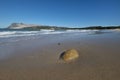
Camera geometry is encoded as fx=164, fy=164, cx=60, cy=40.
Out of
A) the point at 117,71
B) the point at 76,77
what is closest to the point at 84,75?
the point at 76,77

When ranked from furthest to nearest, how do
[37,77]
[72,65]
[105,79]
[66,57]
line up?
1. [66,57]
2. [72,65]
3. [37,77]
4. [105,79]

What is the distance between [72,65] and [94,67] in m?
0.71

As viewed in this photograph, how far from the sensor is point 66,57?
6.12m

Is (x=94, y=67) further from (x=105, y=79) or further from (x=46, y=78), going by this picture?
(x=46, y=78)

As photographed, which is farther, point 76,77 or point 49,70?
point 49,70

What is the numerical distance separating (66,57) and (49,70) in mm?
1400

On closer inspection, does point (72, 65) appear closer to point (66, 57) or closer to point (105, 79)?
point (66, 57)

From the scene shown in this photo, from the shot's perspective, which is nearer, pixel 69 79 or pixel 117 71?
pixel 69 79

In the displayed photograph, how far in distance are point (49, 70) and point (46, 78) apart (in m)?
0.72

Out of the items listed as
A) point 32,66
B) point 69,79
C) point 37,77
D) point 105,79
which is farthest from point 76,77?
point 32,66

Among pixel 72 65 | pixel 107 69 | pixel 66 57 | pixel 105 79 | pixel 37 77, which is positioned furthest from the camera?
pixel 66 57

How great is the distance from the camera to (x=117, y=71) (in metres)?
4.47

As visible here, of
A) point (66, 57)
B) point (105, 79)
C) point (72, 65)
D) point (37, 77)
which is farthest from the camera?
point (66, 57)

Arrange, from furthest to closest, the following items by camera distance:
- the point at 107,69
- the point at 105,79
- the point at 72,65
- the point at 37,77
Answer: the point at 72,65 → the point at 107,69 → the point at 37,77 → the point at 105,79
